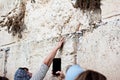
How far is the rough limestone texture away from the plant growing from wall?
7 centimetres

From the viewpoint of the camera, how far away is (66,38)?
11.7 feet

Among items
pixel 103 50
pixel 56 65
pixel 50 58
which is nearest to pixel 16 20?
pixel 56 65

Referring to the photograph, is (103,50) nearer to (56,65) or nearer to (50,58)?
(50,58)

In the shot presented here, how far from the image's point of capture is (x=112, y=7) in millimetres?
3096

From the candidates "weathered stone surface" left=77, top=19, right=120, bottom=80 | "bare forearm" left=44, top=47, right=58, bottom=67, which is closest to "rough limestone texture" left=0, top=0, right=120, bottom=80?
"weathered stone surface" left=77, top=19, right=120, bottom=80

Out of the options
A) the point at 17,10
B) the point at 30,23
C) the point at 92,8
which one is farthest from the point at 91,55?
the point at 17,10

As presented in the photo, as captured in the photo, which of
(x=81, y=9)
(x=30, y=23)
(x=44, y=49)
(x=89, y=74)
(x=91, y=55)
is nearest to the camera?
(x=89, y=74)

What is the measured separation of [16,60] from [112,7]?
168cm

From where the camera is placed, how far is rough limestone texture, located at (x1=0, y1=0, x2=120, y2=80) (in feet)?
10.0

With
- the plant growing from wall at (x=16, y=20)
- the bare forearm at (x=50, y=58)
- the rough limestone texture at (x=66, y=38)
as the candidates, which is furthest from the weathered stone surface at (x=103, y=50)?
the plant growing from wall at (x=16, y=20)

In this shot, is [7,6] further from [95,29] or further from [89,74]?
[89,74]

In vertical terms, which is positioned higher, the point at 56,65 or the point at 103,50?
the point at 103,50

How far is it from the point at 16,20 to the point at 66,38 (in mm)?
1078

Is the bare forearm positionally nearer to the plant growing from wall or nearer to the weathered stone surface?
the weathered stone surface
